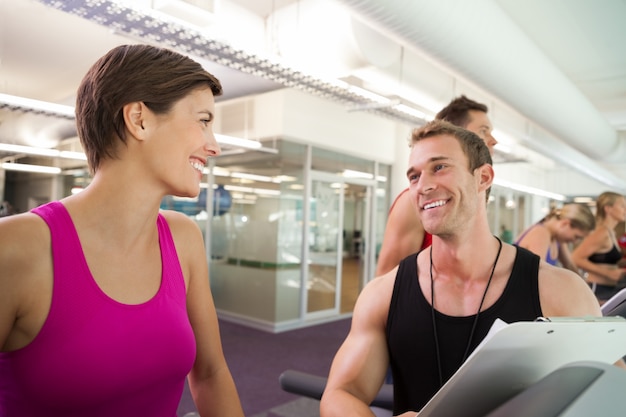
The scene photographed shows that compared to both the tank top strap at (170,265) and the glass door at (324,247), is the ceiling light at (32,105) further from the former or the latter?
the glass door at (324,247)

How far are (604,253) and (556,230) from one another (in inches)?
45.7

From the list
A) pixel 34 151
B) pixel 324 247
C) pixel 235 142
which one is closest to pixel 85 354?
pixel 235 142

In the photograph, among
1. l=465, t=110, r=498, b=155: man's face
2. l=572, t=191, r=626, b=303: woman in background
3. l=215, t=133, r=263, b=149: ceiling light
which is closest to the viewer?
l=465, t=110, r=498, b=155: man's face

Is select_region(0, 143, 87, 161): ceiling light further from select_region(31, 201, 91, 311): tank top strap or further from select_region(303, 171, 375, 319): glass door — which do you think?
select_region(31, 201, 91, 311): tank top strap

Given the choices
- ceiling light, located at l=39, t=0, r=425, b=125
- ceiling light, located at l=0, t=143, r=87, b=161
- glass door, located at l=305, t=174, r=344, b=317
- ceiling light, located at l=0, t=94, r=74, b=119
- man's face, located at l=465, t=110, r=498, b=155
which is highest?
ceiling light, located at l=39, t=0, r=425, b=125

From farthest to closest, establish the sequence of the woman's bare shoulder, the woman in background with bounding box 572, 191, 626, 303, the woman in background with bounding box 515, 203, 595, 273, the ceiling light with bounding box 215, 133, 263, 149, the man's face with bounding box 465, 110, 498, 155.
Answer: the ceiling light with bounding box 215, 133, 263, 149
the woman in background with bounding box 572, 191, 626, 303
the woman in background with bounding box 515, 203, 595, 273
the man's face with bounding box 465, 110, 498, 155
the woman's bare shoulder

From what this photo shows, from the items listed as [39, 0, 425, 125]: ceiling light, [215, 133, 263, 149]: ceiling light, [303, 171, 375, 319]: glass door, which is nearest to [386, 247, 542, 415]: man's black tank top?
[39, 0, 425, 125]: ceiling light

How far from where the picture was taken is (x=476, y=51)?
294 cm

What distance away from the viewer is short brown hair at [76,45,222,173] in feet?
3.06

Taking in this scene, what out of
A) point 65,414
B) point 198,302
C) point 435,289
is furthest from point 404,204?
point 65,414

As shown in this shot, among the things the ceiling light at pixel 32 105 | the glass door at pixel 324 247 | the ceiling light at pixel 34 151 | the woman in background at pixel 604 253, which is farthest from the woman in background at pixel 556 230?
the ceiling light at pixel 34 151

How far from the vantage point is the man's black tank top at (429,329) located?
1179 millimetres

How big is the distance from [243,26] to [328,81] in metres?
1.27

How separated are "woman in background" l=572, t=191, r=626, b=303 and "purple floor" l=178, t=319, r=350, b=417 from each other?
2.50 metres
